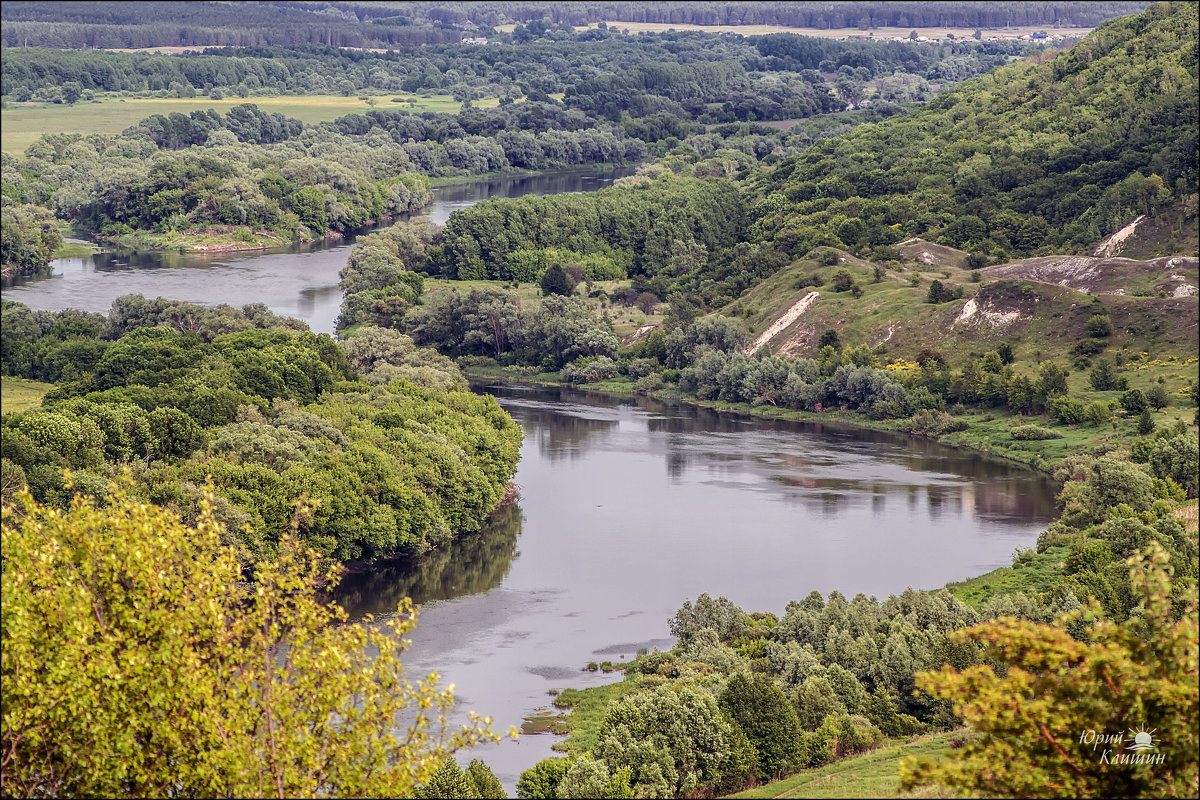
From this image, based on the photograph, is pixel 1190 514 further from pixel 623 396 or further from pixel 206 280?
pixel 206 280

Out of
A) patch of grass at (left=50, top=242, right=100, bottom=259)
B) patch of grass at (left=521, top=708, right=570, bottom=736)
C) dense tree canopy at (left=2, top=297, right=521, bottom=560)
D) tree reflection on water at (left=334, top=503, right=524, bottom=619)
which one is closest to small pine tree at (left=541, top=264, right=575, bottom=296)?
dense tree canopy at (left=2, top=297, right=521, bottom=560)

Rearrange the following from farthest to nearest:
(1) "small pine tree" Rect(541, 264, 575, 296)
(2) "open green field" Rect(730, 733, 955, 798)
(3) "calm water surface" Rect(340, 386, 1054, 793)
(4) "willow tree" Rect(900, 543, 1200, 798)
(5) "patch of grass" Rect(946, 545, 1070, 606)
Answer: (1) "small pine tree" Rect(541, 264, 575, 296) < (5) "patch of grass" Rect(946, 545, 1070, 606) < (3) "calm water surface" Rect(340, 386, 1054, 793) < (2) "open green field" Rect(730, 733, 955, 798) < (4) "willow tree" Rect(900, 543, 1200, 798)

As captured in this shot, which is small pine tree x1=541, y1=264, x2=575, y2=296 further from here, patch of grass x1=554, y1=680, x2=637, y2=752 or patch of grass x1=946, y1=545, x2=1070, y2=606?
patch of grass x1=554, y1=680, x2=637, y2=752

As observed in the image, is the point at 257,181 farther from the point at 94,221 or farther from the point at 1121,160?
the point at 1121,160

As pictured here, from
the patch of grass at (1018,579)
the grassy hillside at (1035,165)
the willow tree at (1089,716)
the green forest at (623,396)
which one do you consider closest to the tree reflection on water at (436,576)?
the green forest at (623,396)

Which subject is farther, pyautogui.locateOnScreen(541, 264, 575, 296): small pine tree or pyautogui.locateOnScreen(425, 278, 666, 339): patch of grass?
pyautogui.locateOnScreen(541, 264, 575, 296): small pine tree

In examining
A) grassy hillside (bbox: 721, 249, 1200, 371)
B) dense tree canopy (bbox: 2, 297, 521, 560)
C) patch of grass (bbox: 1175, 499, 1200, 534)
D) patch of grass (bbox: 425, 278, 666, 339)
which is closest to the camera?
patch of grass (bbox: 1175, 499, 1200, 534)
